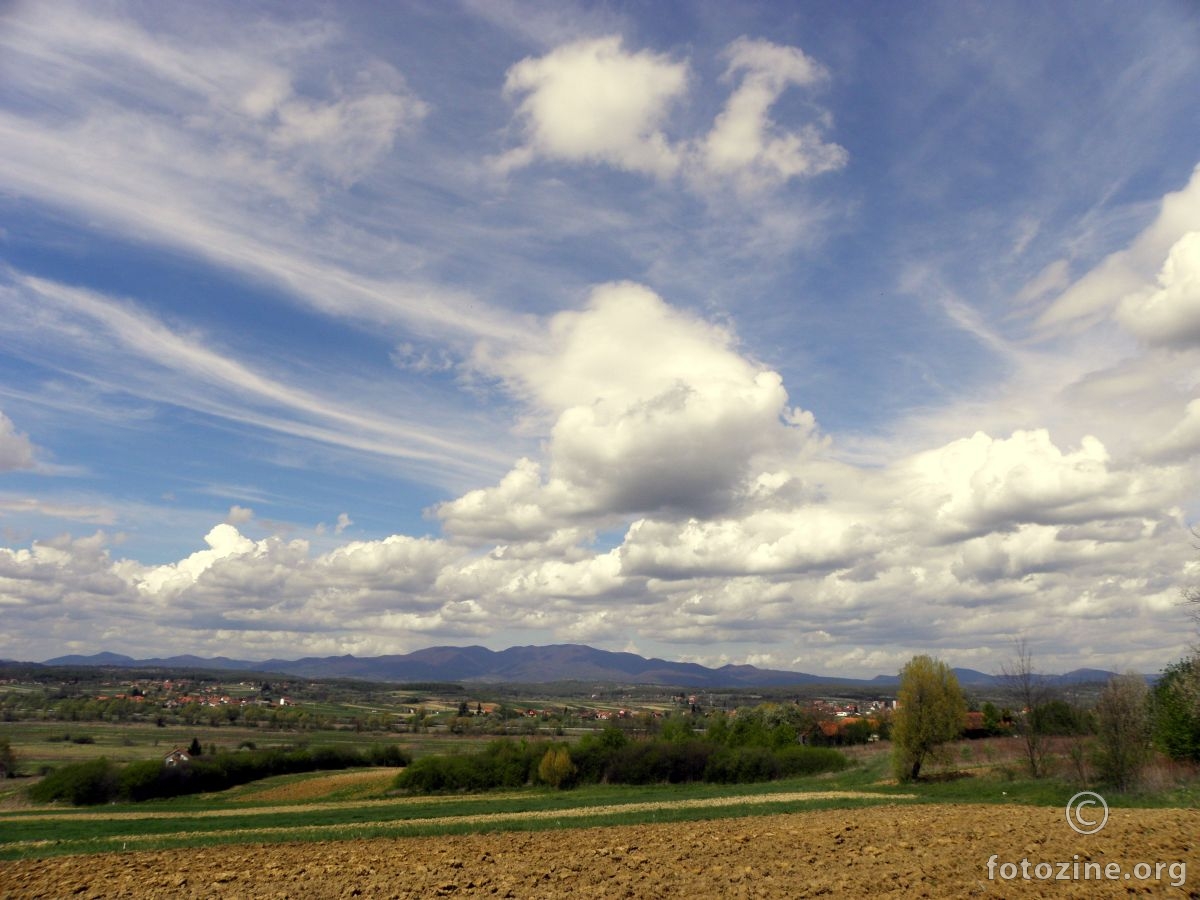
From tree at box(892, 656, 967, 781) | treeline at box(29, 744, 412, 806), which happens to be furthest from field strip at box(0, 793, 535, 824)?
tree at box(892, 656, 967, 781)

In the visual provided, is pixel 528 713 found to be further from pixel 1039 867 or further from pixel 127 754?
pixel 1039 867

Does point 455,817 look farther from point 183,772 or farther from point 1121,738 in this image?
point 183,772

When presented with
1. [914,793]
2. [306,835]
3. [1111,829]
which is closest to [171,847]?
[306,835]

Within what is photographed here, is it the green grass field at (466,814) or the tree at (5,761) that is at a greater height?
the green grass field at (466,814)

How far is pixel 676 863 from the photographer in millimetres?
16969

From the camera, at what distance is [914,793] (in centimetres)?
3912

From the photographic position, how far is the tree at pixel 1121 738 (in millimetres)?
32812

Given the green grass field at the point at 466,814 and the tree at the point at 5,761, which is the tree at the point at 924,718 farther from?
the tree at the point at 5,761

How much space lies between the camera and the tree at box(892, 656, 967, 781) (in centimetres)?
4678

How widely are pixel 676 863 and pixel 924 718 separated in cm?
3608

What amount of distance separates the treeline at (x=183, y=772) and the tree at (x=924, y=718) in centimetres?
5885

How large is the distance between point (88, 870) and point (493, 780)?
5242 cm

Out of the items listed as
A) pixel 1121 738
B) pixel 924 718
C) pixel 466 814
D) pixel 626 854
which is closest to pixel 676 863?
pixel 626 854

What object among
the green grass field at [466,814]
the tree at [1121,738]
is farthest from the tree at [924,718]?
the tree at [1121,738]
